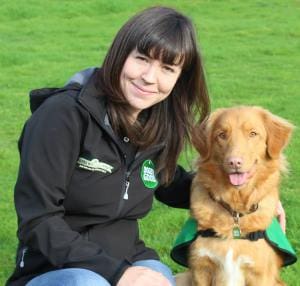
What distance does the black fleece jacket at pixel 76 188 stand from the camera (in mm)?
3018

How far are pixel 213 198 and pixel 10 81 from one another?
768 cm

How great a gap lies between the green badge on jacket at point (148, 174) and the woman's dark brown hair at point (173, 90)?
0.08 m

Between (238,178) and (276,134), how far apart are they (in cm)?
40

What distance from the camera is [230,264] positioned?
4.04 meters

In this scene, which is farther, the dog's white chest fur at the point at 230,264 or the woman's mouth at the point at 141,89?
the dog's white chest fur at the point at 230,264

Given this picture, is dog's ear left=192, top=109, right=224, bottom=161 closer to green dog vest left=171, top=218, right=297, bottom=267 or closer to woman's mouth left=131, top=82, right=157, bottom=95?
green dog vest left=171, top=218, right=297, bottom=267

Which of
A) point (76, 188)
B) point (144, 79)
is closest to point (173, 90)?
point (144, 79)

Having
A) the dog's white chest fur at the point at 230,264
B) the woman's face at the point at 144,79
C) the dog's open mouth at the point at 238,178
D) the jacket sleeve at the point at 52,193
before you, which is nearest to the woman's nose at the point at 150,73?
the woman's face at the point at 144,79

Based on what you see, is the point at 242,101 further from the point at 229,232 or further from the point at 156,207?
the point at 229,232

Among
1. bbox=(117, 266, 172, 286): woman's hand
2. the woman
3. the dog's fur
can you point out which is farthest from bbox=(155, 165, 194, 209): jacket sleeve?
bbox=(117, 266, 172, 286): woman's hand

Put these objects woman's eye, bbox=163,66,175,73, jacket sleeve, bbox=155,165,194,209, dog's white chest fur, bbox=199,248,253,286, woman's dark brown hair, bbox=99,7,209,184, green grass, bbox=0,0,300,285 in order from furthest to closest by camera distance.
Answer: green grass, bbox=0,0,300,285, jacket sleeve, bbox=155,165,194,209, dog's white chest fur, bbox=199,248,253,286, woman's eye, bbox=163,66,175,73, woman's dark brown hair, bbox=99,7,209,184

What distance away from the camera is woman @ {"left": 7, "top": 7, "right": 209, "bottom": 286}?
9.92ft

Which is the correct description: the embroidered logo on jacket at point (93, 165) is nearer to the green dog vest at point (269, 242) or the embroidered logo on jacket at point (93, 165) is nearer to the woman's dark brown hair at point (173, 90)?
the woman's dark brown hair at point (173, 90)

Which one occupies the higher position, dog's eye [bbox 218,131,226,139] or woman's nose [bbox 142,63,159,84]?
woman's nose [bbox 142,63,159,84]
